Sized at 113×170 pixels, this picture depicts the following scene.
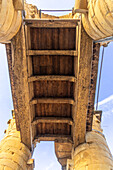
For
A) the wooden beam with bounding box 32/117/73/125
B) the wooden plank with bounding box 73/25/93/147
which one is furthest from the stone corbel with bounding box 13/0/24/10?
the wooden beam with bounding box 32/117/73/125

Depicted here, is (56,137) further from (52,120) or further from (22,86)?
(22,86)

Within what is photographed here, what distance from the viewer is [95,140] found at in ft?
30.6

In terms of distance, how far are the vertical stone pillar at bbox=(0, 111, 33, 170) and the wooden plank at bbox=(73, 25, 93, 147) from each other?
3531mm

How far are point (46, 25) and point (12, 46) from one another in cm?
234

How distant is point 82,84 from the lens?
8.02 metres

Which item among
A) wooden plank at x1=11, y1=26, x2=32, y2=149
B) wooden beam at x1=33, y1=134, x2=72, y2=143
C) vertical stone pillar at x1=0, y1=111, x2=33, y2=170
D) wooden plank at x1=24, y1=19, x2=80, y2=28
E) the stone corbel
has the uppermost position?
the stone corbel

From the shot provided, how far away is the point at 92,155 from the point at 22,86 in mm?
5996

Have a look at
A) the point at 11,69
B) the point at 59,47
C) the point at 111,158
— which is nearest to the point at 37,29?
the point at 59,47

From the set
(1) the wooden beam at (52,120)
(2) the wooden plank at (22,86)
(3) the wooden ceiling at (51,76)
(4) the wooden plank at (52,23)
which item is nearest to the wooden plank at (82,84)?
(3) the wooden ceiling at (51,76)

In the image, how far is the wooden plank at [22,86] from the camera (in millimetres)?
7133

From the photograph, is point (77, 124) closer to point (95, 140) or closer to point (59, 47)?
point (95, 140)

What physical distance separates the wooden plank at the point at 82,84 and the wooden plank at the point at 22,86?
314 cm

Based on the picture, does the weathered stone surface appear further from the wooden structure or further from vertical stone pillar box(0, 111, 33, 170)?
vertical stone pillar box(0, 111, 33, 170)

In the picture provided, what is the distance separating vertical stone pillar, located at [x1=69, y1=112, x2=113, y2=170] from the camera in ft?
24.4
